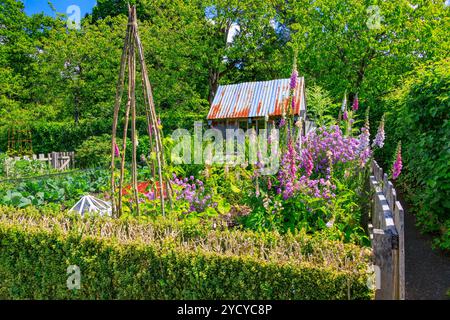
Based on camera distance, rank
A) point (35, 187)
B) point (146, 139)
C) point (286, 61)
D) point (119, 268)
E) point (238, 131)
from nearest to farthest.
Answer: point (119, 268)
point (35, 187)
point (238, 131)
point (146, 139)
point (286, 61)

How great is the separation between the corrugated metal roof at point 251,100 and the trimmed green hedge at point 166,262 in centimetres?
968

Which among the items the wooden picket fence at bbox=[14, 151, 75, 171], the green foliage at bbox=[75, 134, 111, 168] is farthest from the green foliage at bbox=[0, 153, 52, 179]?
the green foliage at bbox=[75, 134, 111, 168]

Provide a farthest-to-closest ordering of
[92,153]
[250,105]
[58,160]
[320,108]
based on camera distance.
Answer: [58,160], [92,153], [250,105], [320,108]

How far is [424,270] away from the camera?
3912 millimetres

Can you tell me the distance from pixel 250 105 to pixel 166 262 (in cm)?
1080

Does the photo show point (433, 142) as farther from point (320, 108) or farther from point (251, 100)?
point (251, 100)

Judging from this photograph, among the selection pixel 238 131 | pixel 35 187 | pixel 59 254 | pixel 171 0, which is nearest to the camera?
pixel 59 254

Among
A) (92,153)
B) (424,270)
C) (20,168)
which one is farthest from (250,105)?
(424,270)

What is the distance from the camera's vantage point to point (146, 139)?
14547mm
